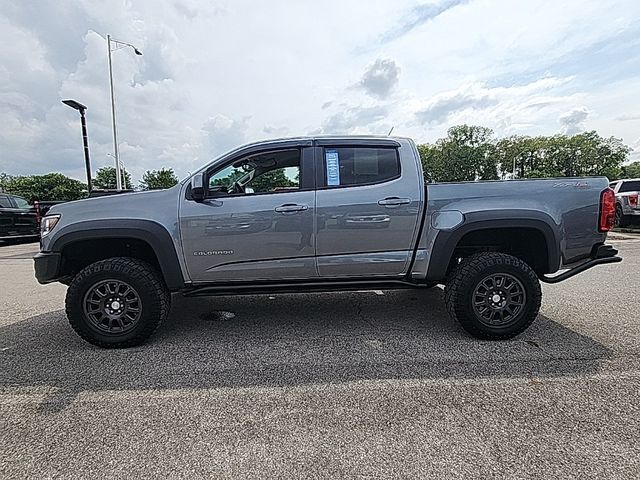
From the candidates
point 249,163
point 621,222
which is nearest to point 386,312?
point 249,163

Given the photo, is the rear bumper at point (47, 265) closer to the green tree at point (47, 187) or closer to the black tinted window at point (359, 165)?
the black tinted window at point (359, 165)

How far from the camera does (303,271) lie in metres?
3.91

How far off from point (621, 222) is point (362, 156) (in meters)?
A: 14.9

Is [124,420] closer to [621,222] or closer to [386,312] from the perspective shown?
[386,312]

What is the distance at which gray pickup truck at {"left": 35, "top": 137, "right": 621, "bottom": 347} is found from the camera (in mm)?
3701

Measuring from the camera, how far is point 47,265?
3.68m

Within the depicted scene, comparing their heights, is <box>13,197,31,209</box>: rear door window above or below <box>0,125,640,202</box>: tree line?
below

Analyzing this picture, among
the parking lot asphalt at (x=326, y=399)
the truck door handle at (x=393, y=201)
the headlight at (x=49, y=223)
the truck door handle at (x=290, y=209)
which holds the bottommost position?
the parking lot asphalt at (x=326, y=399)

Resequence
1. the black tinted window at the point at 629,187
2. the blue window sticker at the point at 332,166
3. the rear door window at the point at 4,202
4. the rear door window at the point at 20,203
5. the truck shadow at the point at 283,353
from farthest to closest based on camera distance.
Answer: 1. the black tinted window at the point at 629,187
2. the rear door window at the point at 20,203
3. the rear door window at the point at 4,202
4. the blue window sticker at the point at 332,166
5. the truck shadow at the point at 283,353

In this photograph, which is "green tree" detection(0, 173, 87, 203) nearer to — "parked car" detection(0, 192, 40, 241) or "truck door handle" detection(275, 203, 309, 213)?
"parked car" detection(0, 192, 40, 241)

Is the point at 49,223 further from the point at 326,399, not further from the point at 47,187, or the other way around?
the point at 47,187

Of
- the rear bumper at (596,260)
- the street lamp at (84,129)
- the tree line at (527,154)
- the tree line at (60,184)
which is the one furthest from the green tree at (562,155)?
the rear bumper at (596,260)

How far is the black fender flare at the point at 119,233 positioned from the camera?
3.68m

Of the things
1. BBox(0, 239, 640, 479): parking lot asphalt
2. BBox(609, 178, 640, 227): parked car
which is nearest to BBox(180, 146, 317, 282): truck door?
BBox(0, 239, 640, 479): parking lot asphalt
